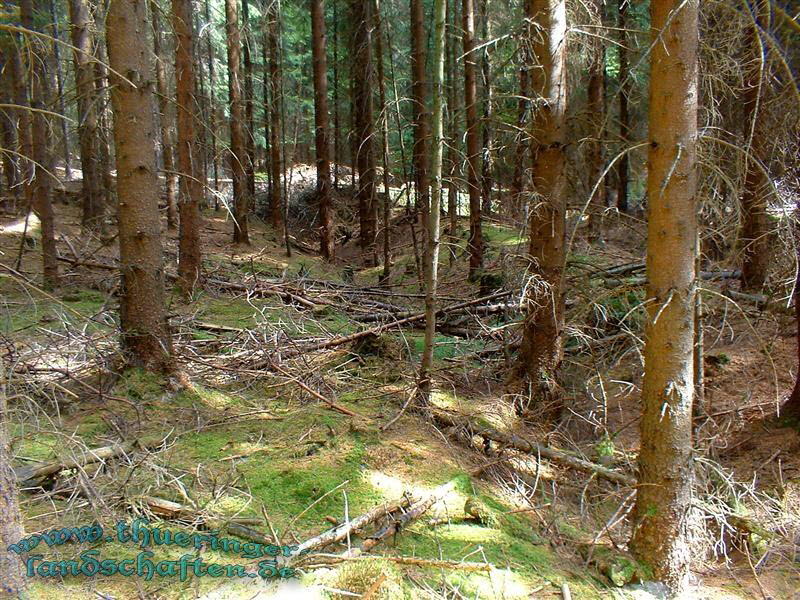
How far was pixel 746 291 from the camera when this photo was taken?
26.0 ft

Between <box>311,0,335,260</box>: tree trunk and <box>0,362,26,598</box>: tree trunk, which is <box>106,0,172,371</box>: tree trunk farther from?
<box>311,0,335,260</box>: tree trunk

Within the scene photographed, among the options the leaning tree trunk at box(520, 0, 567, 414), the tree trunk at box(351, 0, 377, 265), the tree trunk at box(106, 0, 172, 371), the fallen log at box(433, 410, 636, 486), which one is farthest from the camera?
the tree trunk at box(351, 0, 377, 265)

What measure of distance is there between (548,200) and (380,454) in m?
2.96

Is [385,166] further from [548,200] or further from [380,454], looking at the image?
[380,454]

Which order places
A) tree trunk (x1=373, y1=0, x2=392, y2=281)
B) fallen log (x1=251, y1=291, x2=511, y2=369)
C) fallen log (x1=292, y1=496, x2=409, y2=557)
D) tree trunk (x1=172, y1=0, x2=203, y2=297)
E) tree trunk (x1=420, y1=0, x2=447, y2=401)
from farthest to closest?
Answer: tree trunk (x1=373, y1=0, x2=392, y2=281) < tree trunk (x1=172, y1=0, x2=203, y2=297) < fallen log (x1=251, y1=291, x2=511, y2=369) < tree trunk (x1=420, y1=0, x2=447, y2=401) < fallen log (x1=292, y1=496, x2=409, y2=557)

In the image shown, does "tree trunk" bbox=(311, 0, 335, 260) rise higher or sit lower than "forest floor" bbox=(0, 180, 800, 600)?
higher

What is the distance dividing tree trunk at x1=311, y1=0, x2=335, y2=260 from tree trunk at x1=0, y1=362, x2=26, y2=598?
1443 centimetres

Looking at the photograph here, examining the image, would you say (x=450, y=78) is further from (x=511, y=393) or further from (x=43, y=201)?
(x=511, y=393)

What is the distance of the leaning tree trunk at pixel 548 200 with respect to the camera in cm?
547

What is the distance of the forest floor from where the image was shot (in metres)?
3.31

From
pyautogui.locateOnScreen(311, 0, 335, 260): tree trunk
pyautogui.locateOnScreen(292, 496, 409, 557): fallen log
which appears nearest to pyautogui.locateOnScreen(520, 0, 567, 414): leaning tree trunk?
pyautogui.locateOnScreen(292, 496, 409, 557): fallen log

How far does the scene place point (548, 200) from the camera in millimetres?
5508

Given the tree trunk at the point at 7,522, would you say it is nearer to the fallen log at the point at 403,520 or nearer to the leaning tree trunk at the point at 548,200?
the fallen log at the point at 403,520

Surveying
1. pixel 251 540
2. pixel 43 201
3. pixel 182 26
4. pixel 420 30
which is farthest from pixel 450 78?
pixel 251 540
